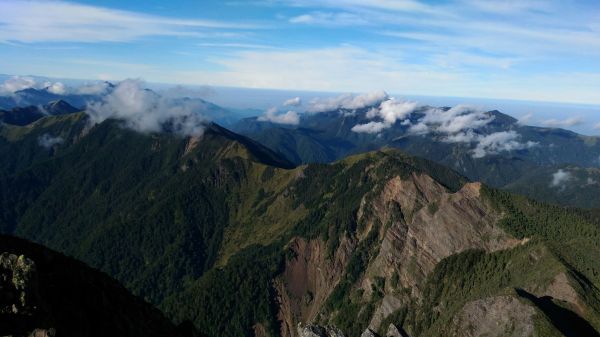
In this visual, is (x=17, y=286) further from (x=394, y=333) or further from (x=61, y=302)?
(x=394, y=333)

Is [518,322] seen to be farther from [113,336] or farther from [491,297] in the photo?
[113,336]

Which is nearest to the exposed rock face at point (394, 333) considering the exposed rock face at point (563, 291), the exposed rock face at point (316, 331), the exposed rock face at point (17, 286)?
the exposed rock face at point (316, 331)

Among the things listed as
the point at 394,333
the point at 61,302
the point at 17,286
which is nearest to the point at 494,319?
the point at 394,333

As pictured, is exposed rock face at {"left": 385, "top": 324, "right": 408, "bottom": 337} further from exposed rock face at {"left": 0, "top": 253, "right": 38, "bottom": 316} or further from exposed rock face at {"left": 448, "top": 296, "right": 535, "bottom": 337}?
exposed rock face at {"left": 0, "top": 253, "right": 38, "bottom": 316}

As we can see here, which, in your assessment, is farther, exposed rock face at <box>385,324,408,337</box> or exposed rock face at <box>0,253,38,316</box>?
exposed rock face at <box>385,324,408,337</box>

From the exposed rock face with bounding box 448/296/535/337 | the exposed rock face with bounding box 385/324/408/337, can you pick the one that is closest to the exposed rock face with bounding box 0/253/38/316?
A: the exposed rock face with bounding box 448/296/535/337

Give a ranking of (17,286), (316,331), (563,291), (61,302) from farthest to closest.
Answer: (563,291)
(316,331)
(61,302)
(17,286)

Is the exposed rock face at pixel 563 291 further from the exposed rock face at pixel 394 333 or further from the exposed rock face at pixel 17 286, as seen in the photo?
the exposed rock face at pixel 17 286
